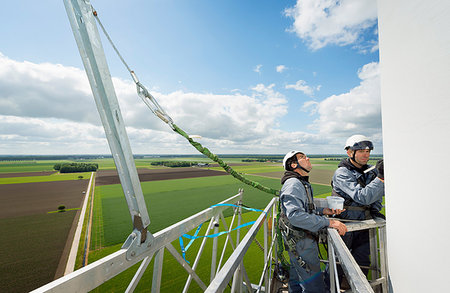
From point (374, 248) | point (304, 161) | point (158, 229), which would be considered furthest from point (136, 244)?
point (158, 229)

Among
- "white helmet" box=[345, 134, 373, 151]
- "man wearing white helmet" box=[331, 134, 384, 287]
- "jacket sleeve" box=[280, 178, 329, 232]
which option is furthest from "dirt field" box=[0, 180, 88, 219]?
"white helmet" box=[345, 134, 373, 151]

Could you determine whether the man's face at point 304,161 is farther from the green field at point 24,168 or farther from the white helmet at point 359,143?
the green field at point 24,168

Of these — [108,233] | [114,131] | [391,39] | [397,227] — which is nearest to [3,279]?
[108,233]

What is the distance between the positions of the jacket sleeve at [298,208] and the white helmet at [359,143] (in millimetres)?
1727

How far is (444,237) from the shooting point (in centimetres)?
108

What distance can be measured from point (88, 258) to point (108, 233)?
158 inches

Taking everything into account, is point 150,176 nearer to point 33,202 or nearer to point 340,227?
point 33,202

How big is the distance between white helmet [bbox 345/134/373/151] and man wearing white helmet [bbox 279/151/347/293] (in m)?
1.24

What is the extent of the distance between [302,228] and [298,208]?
0.50 metres

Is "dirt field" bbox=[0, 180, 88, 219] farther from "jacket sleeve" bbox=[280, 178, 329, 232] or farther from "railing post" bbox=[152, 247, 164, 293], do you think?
"jacket sleeve" bbox=[280, 178, 329, 232]

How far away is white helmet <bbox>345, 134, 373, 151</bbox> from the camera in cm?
396

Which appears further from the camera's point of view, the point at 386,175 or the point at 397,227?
the point at 386,175

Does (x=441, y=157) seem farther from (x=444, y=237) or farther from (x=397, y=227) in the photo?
(x=397, y=227)

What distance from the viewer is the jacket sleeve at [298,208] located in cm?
297
